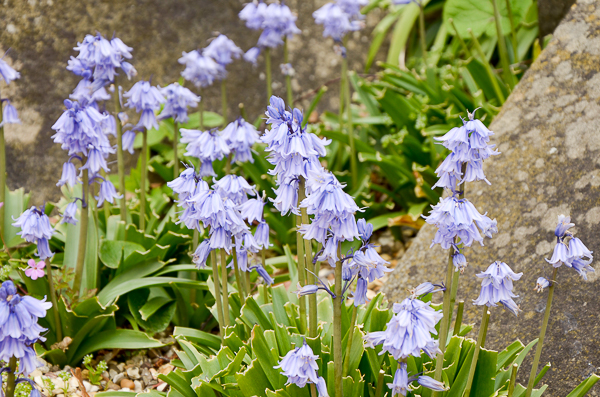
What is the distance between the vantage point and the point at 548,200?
282cm

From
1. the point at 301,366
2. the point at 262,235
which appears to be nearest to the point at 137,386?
the point at 262,235

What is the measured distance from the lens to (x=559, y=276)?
2586 millimetres

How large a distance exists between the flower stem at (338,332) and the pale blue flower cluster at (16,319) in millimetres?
919

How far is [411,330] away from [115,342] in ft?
6.02

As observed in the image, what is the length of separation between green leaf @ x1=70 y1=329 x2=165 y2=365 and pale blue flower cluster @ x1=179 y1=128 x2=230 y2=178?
3.00ft

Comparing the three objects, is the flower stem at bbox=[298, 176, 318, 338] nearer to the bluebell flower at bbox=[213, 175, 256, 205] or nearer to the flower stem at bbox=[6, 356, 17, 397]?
the bluebell flower at bbox=[213, 175, 256, 205]

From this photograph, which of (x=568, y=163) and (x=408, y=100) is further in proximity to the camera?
(x=408, y=100)

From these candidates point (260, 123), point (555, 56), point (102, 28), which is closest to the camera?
point (555, 56)

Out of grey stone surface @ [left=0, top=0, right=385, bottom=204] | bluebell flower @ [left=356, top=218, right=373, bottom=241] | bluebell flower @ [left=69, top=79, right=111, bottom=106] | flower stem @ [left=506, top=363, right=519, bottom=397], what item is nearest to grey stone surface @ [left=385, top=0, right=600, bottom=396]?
flower stem @ [left=506, top=363, right=519, bottom=397]

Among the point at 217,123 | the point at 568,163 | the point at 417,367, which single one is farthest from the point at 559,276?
the point at 217,123

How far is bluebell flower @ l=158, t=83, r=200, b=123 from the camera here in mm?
3192

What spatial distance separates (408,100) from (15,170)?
3.17 meters

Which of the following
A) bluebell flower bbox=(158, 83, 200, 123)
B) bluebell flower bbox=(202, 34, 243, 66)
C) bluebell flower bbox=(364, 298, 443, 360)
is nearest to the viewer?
bluebell flower bbox=(364, 298, 443, 360)

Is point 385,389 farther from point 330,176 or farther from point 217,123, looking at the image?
point 217,123
